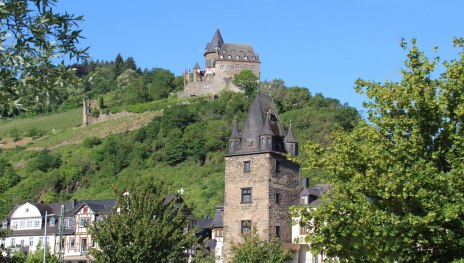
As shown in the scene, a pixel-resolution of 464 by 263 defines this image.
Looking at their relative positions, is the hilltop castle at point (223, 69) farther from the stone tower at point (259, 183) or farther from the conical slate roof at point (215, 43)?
the stone tower at point (259, 183)

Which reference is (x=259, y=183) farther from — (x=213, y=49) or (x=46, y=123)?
(x=46, y=123)

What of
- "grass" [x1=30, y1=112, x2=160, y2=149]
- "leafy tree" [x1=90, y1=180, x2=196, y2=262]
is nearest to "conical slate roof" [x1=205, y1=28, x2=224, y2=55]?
"grass" [x1=30, y1=112, x2=160, y2=149]

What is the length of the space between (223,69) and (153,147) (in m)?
31.6

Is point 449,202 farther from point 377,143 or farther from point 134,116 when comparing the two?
point 134,116

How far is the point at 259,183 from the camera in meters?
49.8

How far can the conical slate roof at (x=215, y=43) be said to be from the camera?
158700 mm

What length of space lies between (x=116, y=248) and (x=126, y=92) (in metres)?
133

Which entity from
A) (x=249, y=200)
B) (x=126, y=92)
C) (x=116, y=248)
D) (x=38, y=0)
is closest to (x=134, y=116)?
(x=126, y=92)

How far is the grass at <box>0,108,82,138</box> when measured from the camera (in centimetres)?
15525

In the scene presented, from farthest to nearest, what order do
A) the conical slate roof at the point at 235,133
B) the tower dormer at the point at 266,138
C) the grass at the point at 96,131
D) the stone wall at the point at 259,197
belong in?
the grass at the point at 96,131, the conical slate roof at the point at 235,133, the tower dormer at the point at 266,138, the stone wall at the point at 259,197

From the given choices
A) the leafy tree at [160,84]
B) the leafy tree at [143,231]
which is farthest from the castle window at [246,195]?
the leafy tree at [160,84]

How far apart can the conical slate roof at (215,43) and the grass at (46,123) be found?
31059 millimetres

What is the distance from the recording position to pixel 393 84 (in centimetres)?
2653

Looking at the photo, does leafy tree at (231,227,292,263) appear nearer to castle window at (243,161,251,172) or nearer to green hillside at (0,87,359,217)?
castle window at (243,161,251,172)
